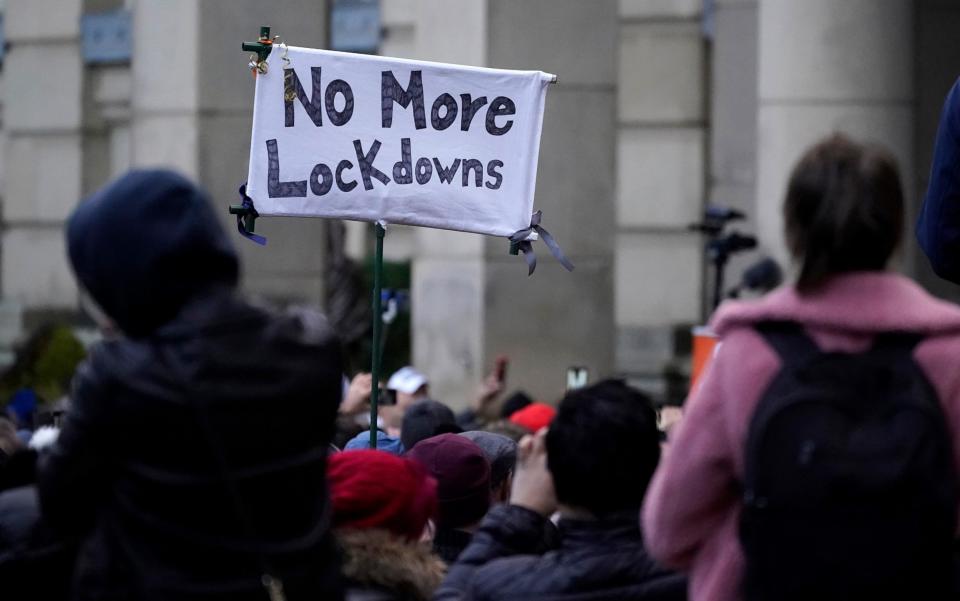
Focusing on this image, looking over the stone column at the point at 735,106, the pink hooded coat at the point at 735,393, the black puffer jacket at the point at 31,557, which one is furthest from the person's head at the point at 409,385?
the pink hooded coat at the point at 735,393

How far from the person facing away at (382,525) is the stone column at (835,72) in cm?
730

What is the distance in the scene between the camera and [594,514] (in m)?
3.65

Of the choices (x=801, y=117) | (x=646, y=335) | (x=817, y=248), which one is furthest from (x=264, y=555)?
(x=646, y=335)

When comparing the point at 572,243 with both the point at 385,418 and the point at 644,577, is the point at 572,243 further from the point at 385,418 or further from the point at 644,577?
the point at 644,577

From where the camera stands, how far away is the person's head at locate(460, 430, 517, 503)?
531cm

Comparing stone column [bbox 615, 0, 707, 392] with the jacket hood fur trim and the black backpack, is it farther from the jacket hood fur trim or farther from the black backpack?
the black backpack

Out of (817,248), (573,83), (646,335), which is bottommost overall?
(646,335)

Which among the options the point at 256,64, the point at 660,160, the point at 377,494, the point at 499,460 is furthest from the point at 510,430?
the point at 660,160

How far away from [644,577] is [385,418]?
188 inches

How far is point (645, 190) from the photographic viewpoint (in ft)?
59.0

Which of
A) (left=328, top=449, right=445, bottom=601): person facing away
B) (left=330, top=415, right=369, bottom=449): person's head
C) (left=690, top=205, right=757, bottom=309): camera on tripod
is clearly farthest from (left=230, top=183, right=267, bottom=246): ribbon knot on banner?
(left=690, top=205, right=757, bottom=309): camera on tripod

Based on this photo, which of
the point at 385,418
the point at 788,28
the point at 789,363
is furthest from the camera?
the point at 788,28

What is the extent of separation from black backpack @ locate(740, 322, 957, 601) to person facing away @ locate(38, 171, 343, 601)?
0.83 meters

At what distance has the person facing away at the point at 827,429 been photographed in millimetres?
2855
